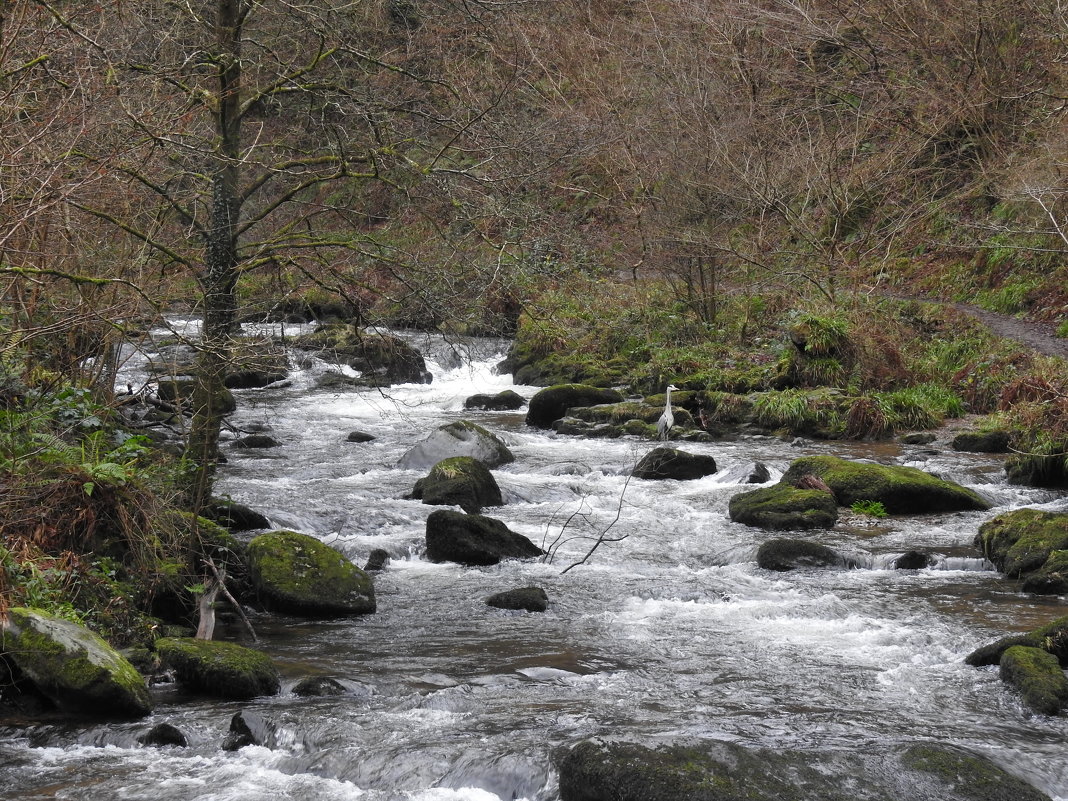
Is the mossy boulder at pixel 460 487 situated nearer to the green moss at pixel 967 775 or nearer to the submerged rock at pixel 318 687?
the submerged rock at pixel 318 687

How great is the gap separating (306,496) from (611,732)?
6672mm

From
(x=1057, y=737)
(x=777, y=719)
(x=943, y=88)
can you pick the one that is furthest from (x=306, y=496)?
(x=943, y=88)

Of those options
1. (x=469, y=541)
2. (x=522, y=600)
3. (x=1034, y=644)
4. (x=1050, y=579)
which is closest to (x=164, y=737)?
(x=522, y=600)

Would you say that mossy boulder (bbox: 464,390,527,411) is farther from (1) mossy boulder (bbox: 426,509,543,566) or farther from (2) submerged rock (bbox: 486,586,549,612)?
(2) submerged rock (bbox: 486,586,549,612)

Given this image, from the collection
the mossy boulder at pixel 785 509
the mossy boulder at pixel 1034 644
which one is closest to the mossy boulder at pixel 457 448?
the mossy boulder at pixel 785 509

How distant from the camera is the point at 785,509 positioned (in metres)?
10.8

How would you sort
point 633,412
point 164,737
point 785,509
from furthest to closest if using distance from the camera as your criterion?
point 633,412 < point 785,509 < point 164,737

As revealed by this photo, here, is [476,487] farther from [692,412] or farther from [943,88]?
[943,88]

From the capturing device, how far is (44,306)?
8.16m

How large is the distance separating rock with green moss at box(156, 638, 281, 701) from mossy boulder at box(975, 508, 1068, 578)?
6.19m

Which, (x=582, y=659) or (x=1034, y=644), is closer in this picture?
(x=1034, y=644)

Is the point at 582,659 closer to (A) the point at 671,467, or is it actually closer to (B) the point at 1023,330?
(A) the point at 671,467

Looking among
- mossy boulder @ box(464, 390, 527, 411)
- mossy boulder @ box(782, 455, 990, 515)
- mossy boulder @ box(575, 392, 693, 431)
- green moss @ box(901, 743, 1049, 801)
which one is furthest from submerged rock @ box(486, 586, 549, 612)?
mossy boulder @ box(464, 390, 527, 411)

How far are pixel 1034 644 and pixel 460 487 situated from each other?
6.22 m
